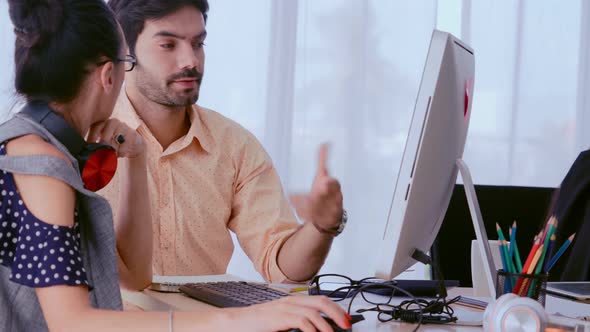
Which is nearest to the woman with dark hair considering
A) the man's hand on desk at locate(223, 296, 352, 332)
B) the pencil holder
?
the man's hand on desk at locate(223, 296, 352, 332)

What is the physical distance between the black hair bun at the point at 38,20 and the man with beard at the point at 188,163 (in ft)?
2.34

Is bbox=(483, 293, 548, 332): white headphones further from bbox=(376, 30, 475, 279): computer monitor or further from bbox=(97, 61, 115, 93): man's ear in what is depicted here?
bbox=(97, 61, 115, 93): man's ear

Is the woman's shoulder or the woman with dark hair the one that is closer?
the woman with dark hair

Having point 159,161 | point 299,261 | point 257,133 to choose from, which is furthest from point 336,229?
point 257,133

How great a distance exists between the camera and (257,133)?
283cm

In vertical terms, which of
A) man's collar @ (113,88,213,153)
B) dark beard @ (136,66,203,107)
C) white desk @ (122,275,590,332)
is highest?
dark beard @ (136,66,203,107)

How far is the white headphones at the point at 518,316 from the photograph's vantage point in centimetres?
94

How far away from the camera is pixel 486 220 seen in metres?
1.94

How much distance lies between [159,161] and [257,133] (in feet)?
3.09

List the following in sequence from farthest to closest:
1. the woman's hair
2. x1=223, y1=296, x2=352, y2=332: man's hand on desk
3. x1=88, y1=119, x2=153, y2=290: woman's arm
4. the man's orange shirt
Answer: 1. the man's orange shirt
2. x1=88, y1=119, x2=153, y2=290: woman's arm
3. the woman's hair
4. x1=223, y1=296, x2=352, y2=332: man's hand on desk

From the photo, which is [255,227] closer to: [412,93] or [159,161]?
[159,161]

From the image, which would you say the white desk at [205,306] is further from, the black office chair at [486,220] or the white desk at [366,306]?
the black office chair at [486,220]

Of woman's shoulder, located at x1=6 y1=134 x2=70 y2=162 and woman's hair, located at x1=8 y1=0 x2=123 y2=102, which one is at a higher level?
woman's hair, located at x1=8 y1=0 x2=123 y2=102

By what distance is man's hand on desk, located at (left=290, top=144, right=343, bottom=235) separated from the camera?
1.26 metres
